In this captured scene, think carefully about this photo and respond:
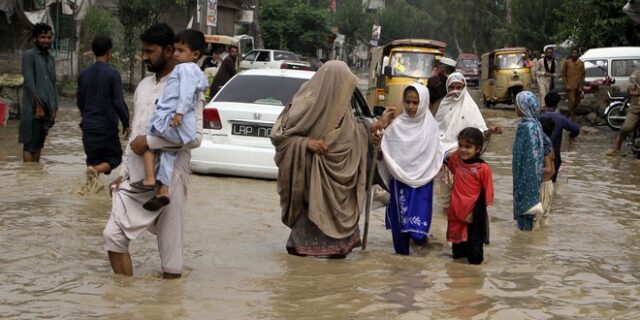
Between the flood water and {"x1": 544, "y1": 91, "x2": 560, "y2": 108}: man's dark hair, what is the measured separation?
3.80 feet

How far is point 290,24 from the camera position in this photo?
5938cm

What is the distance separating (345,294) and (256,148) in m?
4.68

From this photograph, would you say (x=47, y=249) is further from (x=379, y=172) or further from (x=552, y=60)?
(x=552, y=60)

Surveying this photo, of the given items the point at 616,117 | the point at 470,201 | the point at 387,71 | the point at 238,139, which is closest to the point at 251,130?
the point at 238,139

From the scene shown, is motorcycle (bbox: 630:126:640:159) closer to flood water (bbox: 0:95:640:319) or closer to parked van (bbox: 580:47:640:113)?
flood water (bbox: 0:95:640:319)

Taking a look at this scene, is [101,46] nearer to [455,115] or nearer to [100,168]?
[100,168]

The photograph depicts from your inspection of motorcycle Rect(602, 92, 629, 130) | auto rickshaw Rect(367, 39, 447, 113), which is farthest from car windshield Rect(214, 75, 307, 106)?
auto rickshaw Rect(367, 39, 447, 113)

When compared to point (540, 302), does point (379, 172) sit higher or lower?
higher

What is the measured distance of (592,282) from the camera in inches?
266

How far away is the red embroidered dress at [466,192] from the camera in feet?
23.3

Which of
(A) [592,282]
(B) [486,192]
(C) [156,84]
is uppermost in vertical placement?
(C) [156,84]

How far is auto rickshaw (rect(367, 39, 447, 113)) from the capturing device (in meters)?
24.1

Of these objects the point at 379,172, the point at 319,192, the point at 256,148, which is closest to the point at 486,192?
the point at 379,172

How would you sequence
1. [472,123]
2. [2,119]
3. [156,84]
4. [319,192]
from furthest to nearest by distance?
[2,119], [472,123], [319,192], [156,84]
